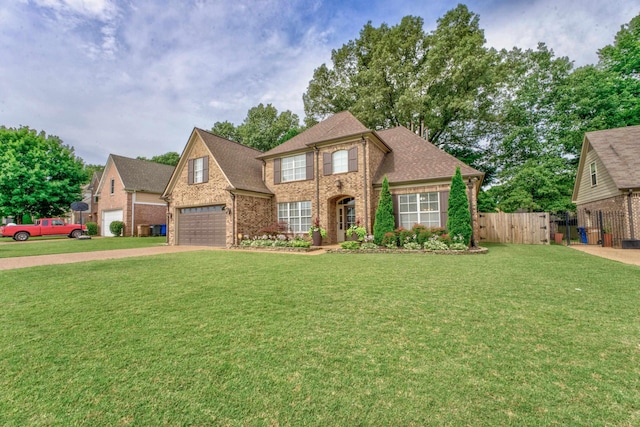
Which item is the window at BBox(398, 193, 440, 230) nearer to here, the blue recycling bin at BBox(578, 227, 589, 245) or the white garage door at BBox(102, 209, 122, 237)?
the blue recycling bin at BBox(578, 227, 589, 245)

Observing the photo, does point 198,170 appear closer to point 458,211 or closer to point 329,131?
point 329,131

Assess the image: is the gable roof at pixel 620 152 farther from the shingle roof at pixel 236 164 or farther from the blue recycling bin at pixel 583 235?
the shingle roof at pixel 236 164

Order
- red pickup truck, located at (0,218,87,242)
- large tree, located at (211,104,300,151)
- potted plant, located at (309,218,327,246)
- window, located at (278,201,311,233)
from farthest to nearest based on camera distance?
large tree, located at (211,104,300,151), red pickup truck, located at (0,218,87,242), window, located at (278,201,311,233), potted plant, located at (309,218,327,246)

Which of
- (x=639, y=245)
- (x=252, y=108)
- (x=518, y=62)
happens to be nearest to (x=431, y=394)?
(x=639, y=245)

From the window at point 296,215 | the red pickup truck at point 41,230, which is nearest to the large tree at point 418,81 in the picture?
the window at point 296,215

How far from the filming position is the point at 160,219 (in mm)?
25109

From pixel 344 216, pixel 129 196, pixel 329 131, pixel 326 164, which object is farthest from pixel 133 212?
pixel 344 216

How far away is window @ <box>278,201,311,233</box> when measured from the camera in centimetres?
1464

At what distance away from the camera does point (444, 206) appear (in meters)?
11.9

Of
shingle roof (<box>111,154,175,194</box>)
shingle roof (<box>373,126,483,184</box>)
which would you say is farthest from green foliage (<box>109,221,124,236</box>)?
shingle roof (<box>373,126,483,184</box>)

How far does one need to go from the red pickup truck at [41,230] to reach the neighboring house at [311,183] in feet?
35.2

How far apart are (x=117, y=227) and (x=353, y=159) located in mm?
21217

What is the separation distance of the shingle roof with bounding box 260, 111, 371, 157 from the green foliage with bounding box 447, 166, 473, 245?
480cm

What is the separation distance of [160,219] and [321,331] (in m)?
26.7
